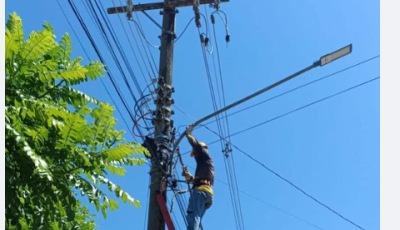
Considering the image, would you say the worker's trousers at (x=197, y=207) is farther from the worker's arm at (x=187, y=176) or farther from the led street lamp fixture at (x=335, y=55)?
the led street lamp fixture at (x=335, y=55)

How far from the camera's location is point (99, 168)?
635cm

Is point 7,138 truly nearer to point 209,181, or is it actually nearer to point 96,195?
point 96,195

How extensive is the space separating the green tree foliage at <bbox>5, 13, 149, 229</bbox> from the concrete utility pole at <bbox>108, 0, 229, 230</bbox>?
2363 millimetres

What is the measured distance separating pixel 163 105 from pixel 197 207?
5.91ft

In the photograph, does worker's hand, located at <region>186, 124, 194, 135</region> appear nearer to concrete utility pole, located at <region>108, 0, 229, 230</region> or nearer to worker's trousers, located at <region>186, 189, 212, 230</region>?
concrete utility pole, located at <region>108, 0, 229, 230</region>

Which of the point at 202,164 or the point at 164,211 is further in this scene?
the point at 202,164

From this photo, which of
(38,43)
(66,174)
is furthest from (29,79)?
(66,174)

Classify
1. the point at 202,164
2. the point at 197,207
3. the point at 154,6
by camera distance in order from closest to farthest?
the point at 197,207 < the point at 202,164 < the point at 154,6

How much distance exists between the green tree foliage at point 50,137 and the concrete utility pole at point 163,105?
2363mm

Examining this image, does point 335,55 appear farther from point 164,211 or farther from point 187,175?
point 164,211

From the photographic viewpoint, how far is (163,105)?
10117 mm

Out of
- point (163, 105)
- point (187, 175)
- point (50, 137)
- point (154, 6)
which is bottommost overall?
point (50, 137)

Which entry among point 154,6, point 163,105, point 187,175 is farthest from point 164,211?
point 154,6

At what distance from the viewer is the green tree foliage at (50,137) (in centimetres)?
561
